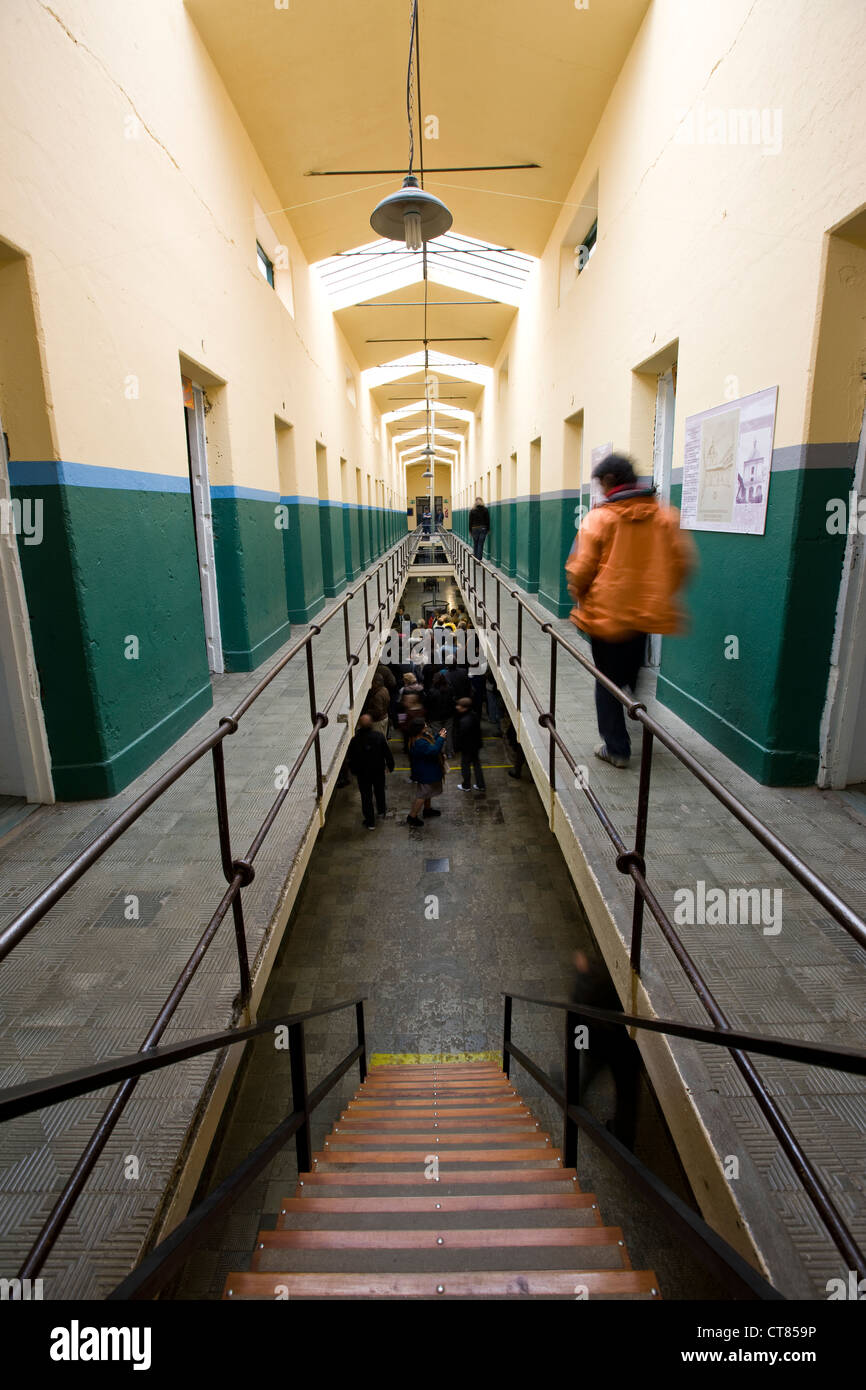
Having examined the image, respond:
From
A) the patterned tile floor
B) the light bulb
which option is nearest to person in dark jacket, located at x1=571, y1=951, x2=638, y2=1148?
the patterned tile floor

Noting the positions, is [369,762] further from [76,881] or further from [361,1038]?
[76,881]

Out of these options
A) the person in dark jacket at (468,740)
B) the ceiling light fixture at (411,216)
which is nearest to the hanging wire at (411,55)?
the ceiling light fixture at (411,216)

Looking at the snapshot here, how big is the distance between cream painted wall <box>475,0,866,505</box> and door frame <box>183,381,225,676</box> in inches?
137

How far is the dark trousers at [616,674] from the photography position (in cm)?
343

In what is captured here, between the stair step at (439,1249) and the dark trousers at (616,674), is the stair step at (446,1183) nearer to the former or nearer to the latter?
the stair step at (439,1249)

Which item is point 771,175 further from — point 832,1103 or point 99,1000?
point 99,1000

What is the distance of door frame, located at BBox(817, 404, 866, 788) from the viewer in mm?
3064

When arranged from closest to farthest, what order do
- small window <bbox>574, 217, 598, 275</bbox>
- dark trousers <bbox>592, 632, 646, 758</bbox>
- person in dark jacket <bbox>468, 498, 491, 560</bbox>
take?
dark trousers <bbox>592, 632, 646, 758</bbox>, small window <bbox>574, 217, 598, 275</bbox>, person in dark jacket <bbox>468, 498, 491, 560</bbox>

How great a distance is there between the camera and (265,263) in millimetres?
7465

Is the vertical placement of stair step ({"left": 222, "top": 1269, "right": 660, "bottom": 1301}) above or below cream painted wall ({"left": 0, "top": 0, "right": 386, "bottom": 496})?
below

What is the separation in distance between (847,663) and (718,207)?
8.53 feet

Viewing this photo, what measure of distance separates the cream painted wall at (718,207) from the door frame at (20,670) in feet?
11.8

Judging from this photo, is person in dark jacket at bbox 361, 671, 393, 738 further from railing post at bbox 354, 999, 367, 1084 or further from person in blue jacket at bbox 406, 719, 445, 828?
railing post at bbox 354, 999, 367, 1084

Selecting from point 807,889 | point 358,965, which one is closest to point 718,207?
point 807,889
